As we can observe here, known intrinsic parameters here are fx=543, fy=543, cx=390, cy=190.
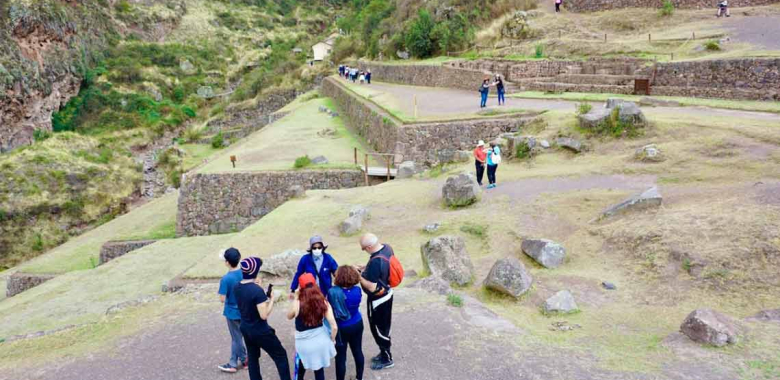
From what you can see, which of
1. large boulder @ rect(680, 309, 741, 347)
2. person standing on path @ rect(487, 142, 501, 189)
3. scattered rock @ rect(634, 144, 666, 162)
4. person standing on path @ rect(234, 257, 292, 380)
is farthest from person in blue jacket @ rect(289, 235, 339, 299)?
scattered rock @ rect(634, 144, 666, 162)

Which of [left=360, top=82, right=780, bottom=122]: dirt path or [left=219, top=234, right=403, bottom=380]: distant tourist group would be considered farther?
[left=360, top=82, right=780, bottom=122]: dirt path

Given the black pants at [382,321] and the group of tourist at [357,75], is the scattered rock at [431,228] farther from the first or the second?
the group of tourist at [357,75]

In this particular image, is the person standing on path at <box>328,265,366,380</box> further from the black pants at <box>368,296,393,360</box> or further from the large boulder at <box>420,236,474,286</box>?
the large boulder at <box>420,236,474,286</box>

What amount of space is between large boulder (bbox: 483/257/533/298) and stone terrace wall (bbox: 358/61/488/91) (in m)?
18.6

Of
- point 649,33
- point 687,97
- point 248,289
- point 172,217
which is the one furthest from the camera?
point 649,33

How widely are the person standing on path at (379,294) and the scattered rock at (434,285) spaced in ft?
7.15

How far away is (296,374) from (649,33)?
28271 millimetres

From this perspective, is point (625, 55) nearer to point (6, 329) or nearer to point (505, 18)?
point (505, 18)

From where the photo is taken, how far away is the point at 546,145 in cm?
1590

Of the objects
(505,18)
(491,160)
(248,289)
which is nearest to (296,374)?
(248,289)

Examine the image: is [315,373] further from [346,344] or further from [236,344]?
[236,344]

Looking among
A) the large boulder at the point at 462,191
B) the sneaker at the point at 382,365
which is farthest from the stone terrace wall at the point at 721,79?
the sneaker at the point at 382,365

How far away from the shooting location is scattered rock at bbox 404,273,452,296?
7.80 metres

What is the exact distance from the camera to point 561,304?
7289mm
